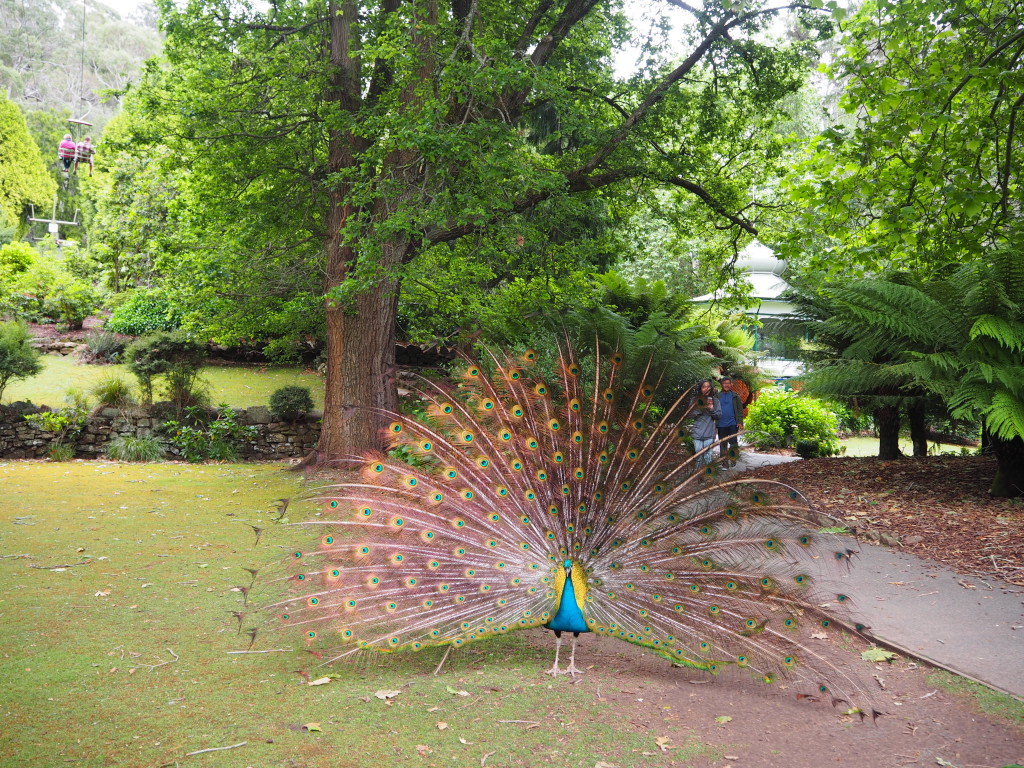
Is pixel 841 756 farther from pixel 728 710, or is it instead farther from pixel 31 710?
pixel 31 710

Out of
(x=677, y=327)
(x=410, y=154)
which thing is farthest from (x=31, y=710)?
(x=677, y=327)

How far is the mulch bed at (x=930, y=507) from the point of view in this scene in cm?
729

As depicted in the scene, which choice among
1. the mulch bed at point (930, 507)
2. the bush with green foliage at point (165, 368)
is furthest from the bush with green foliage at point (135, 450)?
the mulch bed at point (930, 507)

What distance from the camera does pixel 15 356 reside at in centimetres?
1625

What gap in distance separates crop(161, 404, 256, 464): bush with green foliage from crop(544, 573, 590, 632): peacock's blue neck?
1373cm

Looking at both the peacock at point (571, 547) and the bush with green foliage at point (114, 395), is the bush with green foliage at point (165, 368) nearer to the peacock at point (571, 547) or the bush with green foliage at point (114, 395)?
the bush with green foliage at point (114, 395)

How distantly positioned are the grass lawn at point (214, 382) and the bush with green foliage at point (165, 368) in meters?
1.38

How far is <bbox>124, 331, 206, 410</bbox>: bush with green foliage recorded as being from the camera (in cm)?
1759

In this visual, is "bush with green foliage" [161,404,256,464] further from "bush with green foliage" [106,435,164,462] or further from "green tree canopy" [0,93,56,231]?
"green tree canopy" [0,93,56,231]

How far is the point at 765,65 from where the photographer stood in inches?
484

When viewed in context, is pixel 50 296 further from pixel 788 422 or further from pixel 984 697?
pixel 984 697

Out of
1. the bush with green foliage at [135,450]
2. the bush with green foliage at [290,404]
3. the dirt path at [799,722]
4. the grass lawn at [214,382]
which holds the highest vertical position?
the grass lawn at [214,382]

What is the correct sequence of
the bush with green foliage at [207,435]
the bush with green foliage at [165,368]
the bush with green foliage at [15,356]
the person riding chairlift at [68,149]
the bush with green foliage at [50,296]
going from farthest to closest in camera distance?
the bush with green foliage at [50,296] → the person riding chairlift at [68,149] → the bush with green foliage at [165,368] → the bush with green foliage at [207,435] → the bush with green foliage at [15,356]

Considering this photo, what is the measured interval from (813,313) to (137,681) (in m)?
11.0
